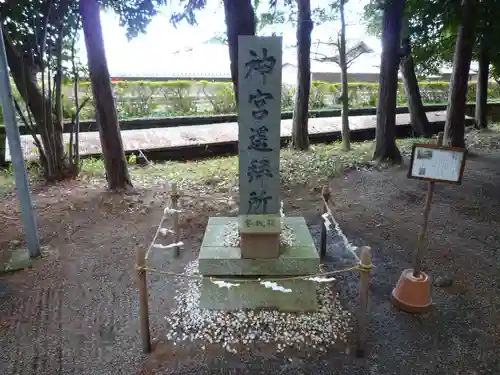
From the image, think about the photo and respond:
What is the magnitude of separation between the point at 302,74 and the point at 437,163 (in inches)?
260

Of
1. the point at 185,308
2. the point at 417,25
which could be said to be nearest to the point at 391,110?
the point at 417,25

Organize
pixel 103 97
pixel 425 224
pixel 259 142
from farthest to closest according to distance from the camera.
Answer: pixel 103 97
pixel 259 142
pixel 425 224

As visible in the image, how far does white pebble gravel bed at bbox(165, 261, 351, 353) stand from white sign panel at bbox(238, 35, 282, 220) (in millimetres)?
963

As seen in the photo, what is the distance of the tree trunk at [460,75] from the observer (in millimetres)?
7043

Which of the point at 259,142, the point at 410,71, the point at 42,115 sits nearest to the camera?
the point at 259,142

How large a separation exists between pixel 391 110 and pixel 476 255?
420cm

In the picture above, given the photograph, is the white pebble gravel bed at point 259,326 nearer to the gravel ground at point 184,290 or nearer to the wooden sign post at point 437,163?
the gravel ground at point 184,290

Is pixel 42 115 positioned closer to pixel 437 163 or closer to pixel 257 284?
pixel 257 284

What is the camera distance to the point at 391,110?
25.3ft

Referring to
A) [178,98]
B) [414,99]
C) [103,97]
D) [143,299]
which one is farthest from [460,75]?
[178,98]

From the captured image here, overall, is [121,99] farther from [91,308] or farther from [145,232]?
[91,308]

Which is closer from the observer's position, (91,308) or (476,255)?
(91,308)

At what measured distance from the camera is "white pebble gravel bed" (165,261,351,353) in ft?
9.78

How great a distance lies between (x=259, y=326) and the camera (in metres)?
3.16
